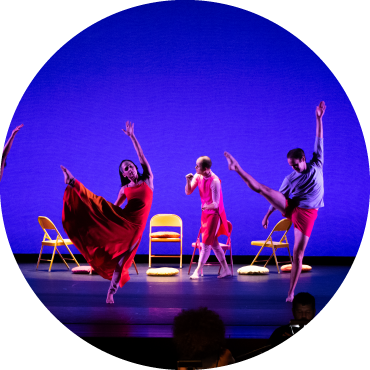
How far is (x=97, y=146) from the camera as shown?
4102 millimetres

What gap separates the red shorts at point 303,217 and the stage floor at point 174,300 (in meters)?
0.34

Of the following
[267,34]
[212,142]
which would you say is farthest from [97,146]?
[267,34]

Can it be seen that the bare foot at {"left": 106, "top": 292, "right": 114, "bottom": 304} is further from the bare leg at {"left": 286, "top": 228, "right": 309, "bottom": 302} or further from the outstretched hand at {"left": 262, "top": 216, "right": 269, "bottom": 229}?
the bare leg at {"left": 286, "top": 228, "right": 309, "bottom": 302}

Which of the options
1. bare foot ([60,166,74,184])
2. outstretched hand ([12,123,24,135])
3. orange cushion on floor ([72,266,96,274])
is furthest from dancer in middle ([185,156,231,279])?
outstretched hand ([12,123,24,135])

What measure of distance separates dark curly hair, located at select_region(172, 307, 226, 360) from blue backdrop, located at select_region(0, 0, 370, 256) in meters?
0.60

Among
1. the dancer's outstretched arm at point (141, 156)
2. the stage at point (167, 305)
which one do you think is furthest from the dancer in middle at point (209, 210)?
the dancer's outstretched arm at point (141, 156)

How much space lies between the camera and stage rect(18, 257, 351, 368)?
3838mm

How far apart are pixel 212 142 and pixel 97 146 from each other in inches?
39.6

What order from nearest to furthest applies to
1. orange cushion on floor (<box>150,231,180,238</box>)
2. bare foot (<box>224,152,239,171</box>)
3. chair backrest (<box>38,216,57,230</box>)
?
bare foot (<box>224,152,239,171</box>) → orange cushion on floor (<box>150,231,180,238</box>) → chair backrest (<box>38,216,57,230</box>)

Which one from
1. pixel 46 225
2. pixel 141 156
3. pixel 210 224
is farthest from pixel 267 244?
pixel 46 225

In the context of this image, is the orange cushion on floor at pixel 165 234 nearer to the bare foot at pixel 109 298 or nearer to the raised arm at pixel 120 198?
the raised arm at pixel 120 198

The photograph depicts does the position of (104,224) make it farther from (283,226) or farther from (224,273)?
(283,226)

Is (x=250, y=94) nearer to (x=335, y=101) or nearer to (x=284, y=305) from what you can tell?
(x=335, y=101)

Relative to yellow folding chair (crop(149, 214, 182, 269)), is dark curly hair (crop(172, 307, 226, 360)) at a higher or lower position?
lower
